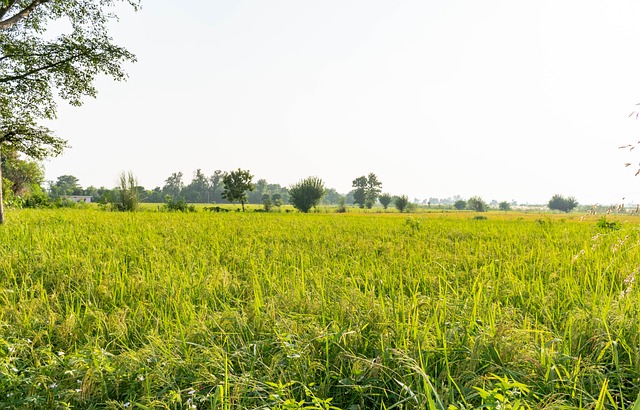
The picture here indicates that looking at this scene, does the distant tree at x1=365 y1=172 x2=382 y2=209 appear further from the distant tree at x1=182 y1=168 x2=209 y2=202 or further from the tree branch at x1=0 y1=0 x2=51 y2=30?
the tree branch at x1=0 y1=0 x2=51 y2=30

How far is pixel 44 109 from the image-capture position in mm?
12406

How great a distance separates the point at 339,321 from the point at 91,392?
1.51 metres

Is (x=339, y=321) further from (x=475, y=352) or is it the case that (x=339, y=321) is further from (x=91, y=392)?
(x=91, y=392)

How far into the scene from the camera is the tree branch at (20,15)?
10.4 m

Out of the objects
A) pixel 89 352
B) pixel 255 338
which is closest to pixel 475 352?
pixel 255 338

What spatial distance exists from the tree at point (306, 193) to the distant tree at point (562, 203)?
80.2m

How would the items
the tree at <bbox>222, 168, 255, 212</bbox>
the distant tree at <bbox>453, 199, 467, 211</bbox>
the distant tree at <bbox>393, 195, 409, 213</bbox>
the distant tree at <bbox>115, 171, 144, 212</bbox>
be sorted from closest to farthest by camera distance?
1. the distant tree at <bbox>115, 171, 144, 212</bbox>
2. the tree at <bbox>222, 168, 255, 212</bbox>
3. the distant tree at <bbox>393, 195, 409, 213</bbox>
4. the distant tree at <bbox>453, 199, 467, 211</bbox>

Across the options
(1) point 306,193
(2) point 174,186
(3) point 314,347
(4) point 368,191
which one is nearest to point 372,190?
(4) point 368,191

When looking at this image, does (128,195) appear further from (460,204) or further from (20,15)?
(460,204)

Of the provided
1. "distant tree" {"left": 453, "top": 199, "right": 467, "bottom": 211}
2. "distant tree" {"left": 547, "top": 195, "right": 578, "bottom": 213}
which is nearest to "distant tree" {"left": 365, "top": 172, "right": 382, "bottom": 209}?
"distant tree" {"left": 453, "top": 199, "right": 467, "bottom": 211}

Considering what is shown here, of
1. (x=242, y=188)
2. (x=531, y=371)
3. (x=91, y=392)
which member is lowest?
(x=91, y=392)

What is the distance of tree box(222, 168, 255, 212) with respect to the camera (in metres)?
49.4

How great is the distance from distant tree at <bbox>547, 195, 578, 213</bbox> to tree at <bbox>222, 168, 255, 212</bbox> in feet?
300

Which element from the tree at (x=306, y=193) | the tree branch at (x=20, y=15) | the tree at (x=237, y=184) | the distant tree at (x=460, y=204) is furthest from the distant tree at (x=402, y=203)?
the tree branch at (x=20, y=15)
